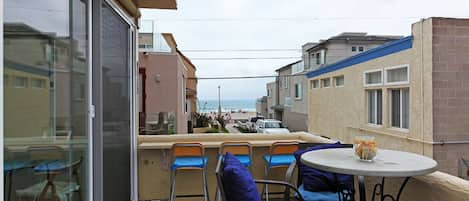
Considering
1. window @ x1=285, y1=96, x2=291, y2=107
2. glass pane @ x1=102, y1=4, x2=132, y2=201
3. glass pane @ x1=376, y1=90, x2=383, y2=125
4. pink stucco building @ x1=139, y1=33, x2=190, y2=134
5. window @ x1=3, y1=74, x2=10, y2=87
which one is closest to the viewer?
window @ x1=3, y1=74, x2=10, y2=87

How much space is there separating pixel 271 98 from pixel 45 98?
3026cm

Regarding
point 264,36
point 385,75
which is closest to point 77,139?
point 385,75

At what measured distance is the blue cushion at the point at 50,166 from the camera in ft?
5.23

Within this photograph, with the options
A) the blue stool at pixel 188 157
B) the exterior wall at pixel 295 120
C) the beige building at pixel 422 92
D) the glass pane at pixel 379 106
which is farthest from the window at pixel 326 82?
the blue stool at pixel 188 157

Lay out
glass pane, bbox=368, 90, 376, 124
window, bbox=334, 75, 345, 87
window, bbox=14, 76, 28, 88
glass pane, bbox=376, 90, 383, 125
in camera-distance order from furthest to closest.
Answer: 1. window, bbox=334, 75, 345, 87
2. glass pane, bbox=368, 90, 376, 124
3. glass pane, bbox=376, 90, 383, 125
4. window, bbox=14, 76, 28, 88

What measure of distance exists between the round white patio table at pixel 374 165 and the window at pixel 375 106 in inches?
275

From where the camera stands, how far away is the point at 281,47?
24594 millimetres

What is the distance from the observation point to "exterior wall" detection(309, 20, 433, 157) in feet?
22.5

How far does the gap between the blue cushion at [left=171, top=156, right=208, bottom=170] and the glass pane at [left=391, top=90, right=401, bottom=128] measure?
239 inches

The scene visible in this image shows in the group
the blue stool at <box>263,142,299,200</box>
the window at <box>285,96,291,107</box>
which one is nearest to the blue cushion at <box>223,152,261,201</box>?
the blue stool at <box>263,142,299,200</box>

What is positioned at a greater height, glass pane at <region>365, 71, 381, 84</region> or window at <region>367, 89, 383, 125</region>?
glass pane at <region>365, 71, 381, 84</region>

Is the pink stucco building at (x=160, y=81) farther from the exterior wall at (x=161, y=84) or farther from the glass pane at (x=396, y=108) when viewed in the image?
the glass pane at (x=396, y=108)

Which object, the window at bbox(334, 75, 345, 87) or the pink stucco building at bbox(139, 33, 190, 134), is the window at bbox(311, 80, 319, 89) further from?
the pink stucco building at bbox(139, 33, 190, 134)

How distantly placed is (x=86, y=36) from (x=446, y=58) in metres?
6.53
